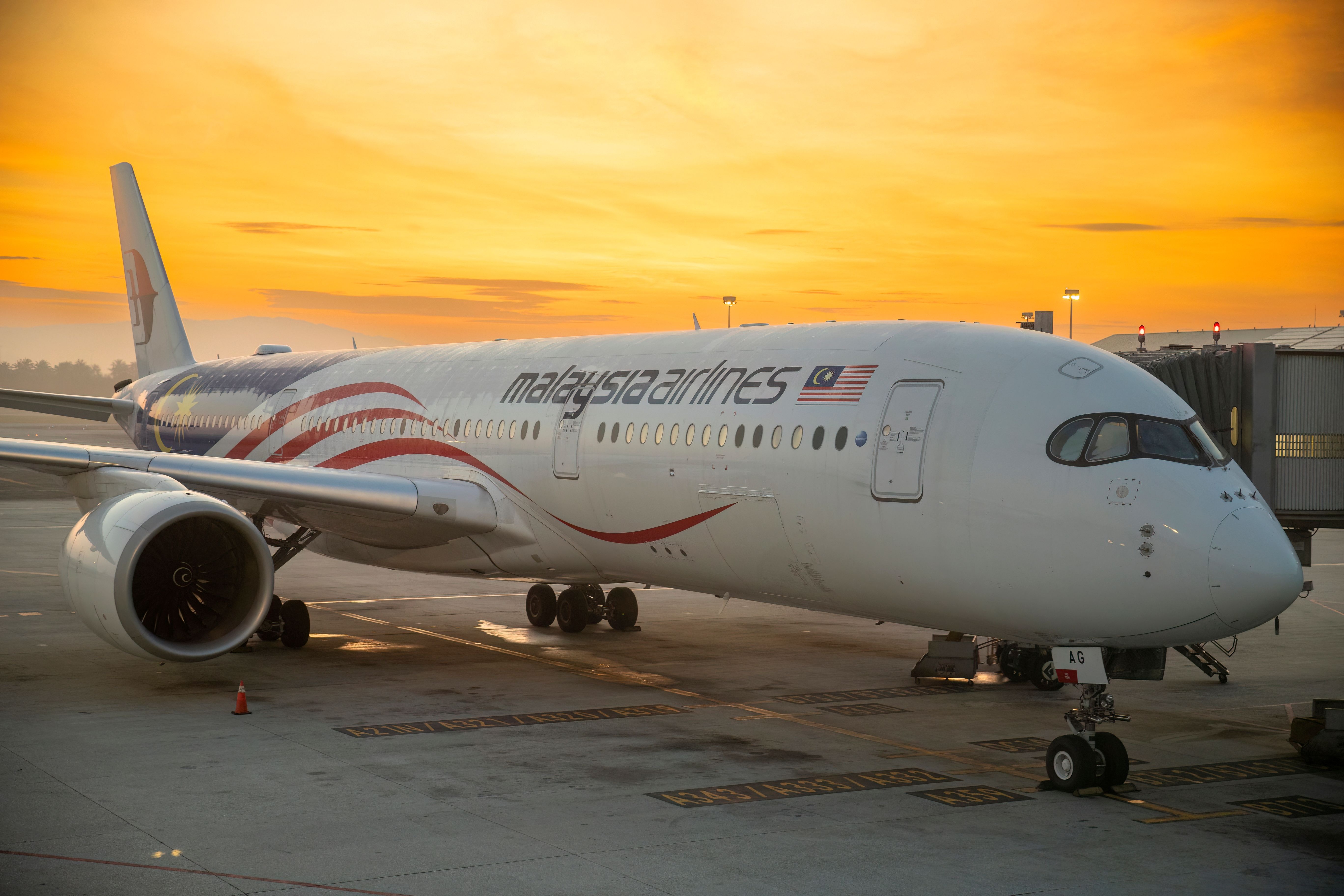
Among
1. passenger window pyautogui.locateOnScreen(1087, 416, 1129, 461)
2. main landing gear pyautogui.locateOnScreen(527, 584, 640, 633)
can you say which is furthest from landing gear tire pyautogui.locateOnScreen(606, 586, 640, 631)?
passenger window pyautogui.locateOnScreen(1087, 416, 1129, 461)

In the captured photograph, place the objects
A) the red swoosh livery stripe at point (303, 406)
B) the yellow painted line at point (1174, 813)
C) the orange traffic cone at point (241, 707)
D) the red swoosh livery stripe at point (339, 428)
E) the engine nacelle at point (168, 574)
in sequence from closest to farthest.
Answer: the yellow painted line at point (1174, 813) → the orange traffic cone at point (241, 707) → the engine nacelle at point (168, 574) → the red swoosh livery stripe at point (339, 428) → the red swoosh livery stripe at point (303, 406)

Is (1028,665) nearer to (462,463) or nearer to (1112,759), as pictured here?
(1112,759)

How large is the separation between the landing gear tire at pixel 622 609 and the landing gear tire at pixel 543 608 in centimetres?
102

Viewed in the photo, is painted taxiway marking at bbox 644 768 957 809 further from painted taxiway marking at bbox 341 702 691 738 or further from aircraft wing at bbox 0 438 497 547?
Answer: aircraft wing at bbox 0 438 497 547

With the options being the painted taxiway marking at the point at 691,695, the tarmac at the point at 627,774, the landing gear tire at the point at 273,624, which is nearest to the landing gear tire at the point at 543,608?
the tarmac at the point at 627,774

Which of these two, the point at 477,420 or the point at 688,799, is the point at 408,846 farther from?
the point at 477,420

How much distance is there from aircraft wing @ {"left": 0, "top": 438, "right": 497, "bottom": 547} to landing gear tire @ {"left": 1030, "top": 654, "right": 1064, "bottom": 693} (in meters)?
7.11

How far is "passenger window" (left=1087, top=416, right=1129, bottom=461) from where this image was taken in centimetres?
1064

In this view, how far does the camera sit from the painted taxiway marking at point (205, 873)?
8438 mm

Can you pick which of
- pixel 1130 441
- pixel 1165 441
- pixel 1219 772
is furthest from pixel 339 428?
pixel 1219 772

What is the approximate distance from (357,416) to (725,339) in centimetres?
726

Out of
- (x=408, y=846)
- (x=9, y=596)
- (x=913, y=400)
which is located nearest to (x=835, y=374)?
(x=913, y=400)

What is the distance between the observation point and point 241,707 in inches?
552

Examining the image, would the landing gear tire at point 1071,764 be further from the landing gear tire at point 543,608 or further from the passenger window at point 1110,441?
the landing gear tire at point 543,608
